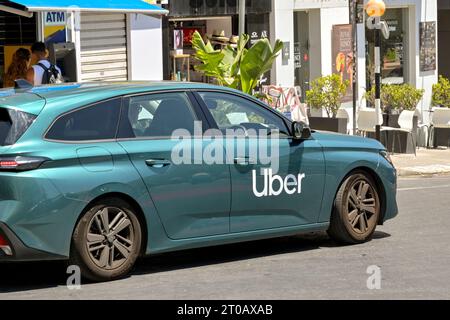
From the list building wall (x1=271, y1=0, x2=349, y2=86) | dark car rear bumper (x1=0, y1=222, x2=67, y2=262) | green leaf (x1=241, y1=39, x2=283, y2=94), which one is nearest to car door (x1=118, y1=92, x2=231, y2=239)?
dark car rear bumper (x1=0, y1=222, x2=67, y2=262)

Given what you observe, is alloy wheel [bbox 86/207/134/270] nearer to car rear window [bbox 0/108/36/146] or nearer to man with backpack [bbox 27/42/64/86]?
car rear window [bbox 0/108/36/146]

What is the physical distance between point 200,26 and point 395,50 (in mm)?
6052

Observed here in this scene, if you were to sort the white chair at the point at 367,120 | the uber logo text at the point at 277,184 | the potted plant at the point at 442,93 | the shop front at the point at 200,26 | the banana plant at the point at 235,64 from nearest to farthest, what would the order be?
the uber logo text at the point at 277,184 → the banana plant at the point at 235,64 → the shop front at the point at 200,26 → the white chair at the point at 367,120 → the potted plant at the point at 442,93

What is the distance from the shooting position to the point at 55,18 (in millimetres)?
15445

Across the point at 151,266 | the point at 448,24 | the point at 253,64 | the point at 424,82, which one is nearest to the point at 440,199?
the point at 253,64

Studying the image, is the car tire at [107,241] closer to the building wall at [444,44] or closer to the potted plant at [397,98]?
the potted plant at [397,98]

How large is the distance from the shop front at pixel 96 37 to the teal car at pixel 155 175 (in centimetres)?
574

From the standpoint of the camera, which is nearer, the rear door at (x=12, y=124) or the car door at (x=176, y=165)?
the rear door at (x=12, y=124)

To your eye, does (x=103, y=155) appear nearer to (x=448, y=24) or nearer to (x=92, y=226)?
(x=92, y=226)

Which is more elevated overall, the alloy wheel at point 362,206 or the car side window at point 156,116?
the car side window at point 156,116

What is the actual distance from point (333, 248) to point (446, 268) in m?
1.26

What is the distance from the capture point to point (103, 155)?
7.25 meters

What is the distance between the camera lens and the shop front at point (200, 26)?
18.1 m

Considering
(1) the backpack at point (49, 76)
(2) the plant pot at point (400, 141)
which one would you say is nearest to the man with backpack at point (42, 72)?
(1) the backpack at point (49, 76)
